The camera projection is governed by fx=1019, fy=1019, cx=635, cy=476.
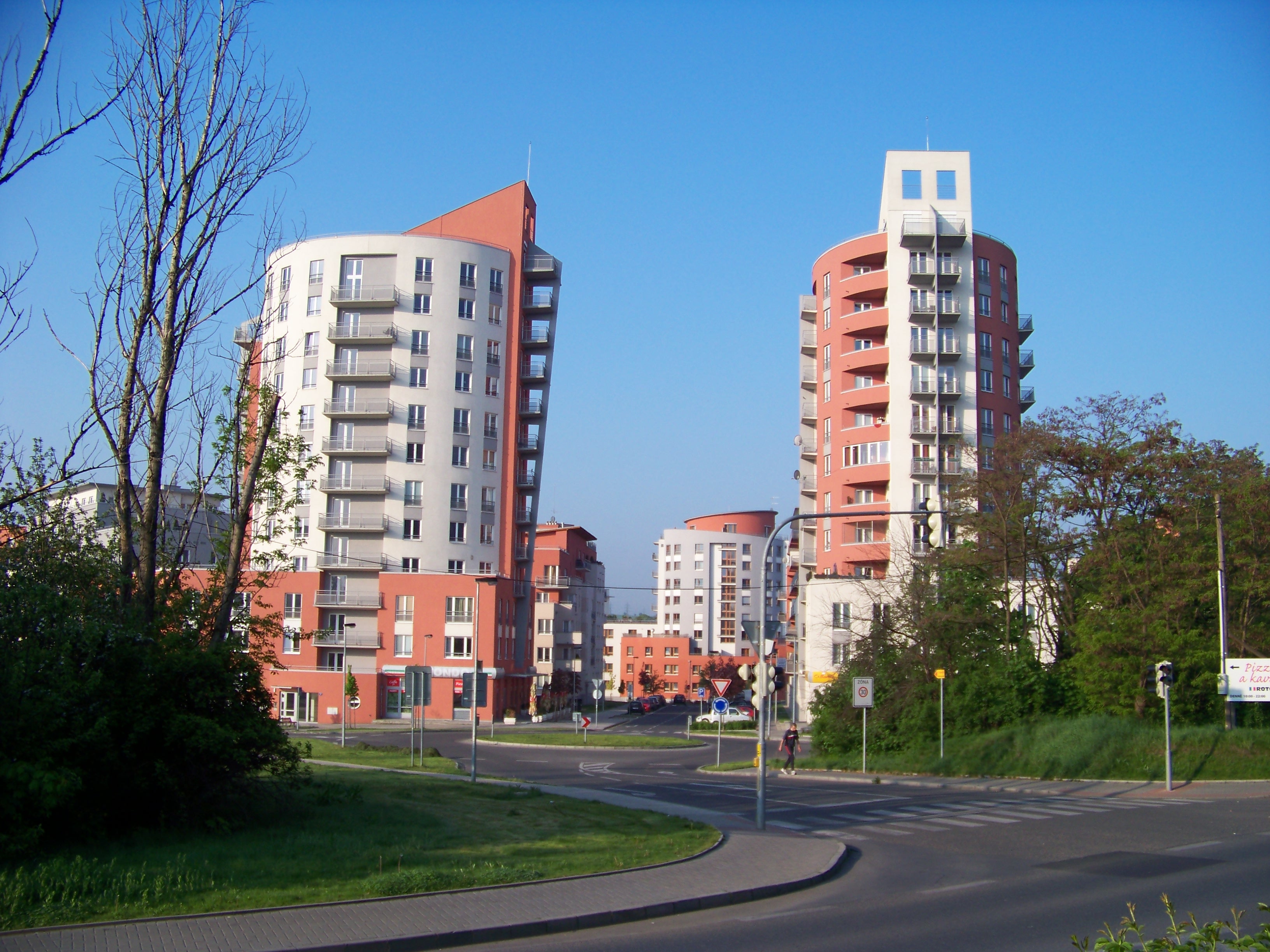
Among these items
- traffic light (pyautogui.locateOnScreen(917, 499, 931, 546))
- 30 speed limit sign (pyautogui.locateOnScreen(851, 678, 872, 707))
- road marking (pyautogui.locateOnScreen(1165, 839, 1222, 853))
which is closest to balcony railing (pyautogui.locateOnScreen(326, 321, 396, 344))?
30 speed limit sign (pyautogui.locateOnScreen(851, 678, 872, 707))

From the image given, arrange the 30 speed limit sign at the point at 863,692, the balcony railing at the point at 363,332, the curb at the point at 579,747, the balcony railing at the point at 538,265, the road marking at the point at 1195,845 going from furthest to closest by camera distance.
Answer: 1. the balcony railing at the point at 538,265
2. the balcony railing at the point at 363,332
3. the curb at the point at 579,747
4. the 30 speed limit sign at the point at 863,692
5. the road marking at the point at 1195,845

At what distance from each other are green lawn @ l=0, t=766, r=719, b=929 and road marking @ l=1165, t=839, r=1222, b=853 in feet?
23.4

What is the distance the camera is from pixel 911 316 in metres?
63.0

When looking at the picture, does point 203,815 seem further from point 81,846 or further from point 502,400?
point 502,400

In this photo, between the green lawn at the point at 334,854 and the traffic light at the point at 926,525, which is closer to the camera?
the green lawn at the point at 334,854

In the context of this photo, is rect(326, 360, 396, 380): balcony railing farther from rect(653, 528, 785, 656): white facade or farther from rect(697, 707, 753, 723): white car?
rect(653, 528, 785, 656): white facade

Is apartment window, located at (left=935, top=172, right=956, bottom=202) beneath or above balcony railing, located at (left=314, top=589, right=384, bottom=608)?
above

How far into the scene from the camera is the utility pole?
95.7 feet

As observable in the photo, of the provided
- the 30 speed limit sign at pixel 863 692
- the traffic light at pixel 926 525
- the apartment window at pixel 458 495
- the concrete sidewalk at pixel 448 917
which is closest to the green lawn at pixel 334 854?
the concrete sidewalk at pixel 448 917

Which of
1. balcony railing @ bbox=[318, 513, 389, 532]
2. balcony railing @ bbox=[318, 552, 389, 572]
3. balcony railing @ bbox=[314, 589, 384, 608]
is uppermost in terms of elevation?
balcony railing @ bbox=[318, 513, 389, 532]

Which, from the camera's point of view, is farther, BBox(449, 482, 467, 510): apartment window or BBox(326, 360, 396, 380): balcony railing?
BBox(449, 482, 467, 510): apartment window

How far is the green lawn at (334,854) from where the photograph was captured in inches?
397

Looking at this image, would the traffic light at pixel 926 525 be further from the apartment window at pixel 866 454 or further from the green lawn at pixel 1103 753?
the apartment window at pixel 866 454

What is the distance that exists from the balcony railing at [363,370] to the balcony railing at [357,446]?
14.5 feet
